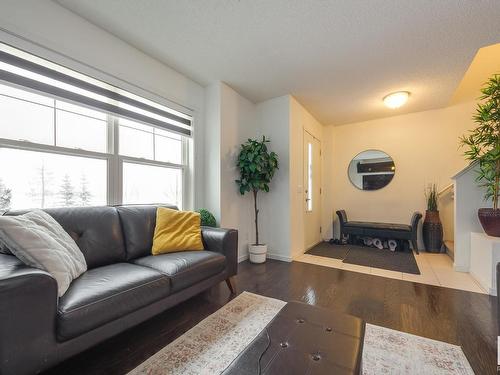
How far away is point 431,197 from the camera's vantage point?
415 cm

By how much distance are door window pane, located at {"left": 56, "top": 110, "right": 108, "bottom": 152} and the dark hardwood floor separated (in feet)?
5.63

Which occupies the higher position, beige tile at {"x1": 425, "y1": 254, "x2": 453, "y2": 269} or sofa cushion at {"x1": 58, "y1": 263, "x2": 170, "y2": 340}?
sofa cushion at {"x1": 58, "y1": 263, "x2": 170, "y2": 340}

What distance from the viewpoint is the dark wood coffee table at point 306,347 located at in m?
0.80

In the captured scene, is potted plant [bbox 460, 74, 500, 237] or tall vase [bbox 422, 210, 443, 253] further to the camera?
tall vase [bbox 422, 210, 443, 253]

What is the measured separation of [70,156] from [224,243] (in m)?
1.66

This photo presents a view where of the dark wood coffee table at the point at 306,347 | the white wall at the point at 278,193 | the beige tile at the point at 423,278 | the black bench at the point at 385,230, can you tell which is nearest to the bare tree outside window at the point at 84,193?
the dark wood coffee table at the point at 306,347

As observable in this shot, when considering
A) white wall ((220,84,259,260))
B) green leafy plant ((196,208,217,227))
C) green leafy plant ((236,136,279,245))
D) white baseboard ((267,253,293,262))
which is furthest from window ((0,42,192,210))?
white baseboard ((267,253,293,262))

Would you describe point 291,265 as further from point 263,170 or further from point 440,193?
point 440,193

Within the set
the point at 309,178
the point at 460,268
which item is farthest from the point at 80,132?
the point at 460,268

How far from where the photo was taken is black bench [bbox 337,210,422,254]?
393cm

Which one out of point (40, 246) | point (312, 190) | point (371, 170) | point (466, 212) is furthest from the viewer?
point (371, 170)

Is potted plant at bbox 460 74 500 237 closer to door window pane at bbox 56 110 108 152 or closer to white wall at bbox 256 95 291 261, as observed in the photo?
white wall at bbox 256 95 291 261

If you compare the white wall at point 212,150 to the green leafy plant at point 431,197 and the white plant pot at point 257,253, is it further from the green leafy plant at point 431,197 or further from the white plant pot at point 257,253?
the green leafy plant at point 431,197

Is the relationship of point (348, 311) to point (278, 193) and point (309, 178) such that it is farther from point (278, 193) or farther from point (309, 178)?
point (309, 178)
